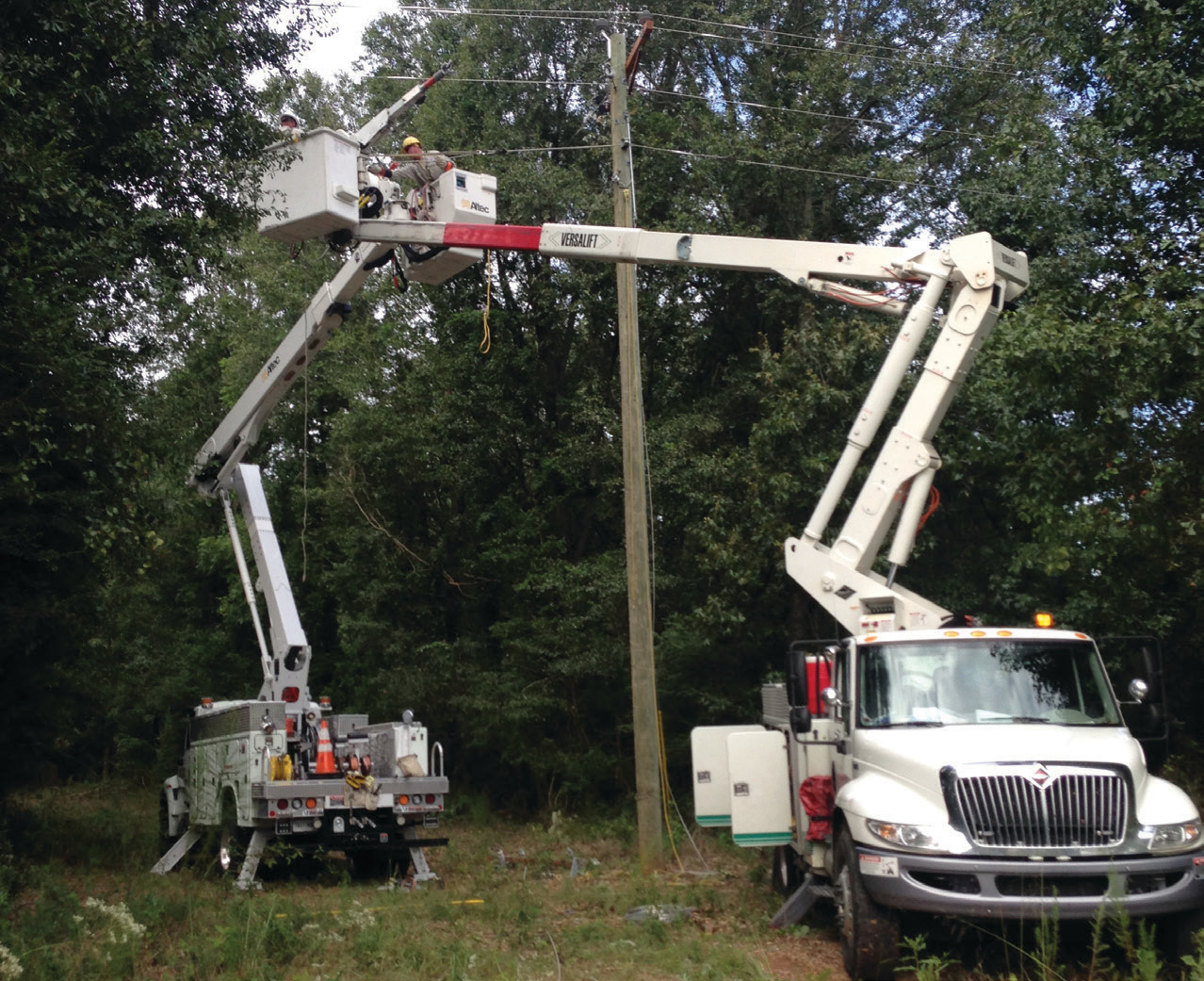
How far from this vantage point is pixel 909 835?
26.3ft

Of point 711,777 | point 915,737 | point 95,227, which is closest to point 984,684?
point 915,737

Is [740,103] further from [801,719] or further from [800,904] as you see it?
[800,904]

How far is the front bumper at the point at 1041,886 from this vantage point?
7.67m

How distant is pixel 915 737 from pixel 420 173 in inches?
297

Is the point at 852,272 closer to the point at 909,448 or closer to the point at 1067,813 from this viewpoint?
the point at 909,448

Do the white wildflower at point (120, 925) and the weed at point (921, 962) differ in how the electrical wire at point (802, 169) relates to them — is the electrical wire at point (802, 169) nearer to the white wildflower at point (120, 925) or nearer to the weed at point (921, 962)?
the weed at point (921, 962)

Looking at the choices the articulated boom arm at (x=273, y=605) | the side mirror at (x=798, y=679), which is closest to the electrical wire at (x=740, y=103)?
the articulated boom arm at (x=273, y=605)

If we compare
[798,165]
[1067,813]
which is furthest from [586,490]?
[1067,813]

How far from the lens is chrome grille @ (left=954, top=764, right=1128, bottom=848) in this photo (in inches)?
311

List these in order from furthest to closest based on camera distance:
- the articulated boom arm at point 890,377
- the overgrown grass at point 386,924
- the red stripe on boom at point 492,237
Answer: the red stripe on boom at point 492,237 → the articulated boom arm at point 890,377 → the overgrown grass at point 386,924

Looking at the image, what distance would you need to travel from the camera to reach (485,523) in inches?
938

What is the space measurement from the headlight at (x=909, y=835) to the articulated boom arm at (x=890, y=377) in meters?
2.30

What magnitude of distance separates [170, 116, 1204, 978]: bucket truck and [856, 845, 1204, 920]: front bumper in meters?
0.01

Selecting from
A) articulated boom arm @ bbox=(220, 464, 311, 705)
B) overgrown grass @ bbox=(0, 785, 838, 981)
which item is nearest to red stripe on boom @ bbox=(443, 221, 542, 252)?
articulated boom arm @ bbox=(220, 464, 311, 705)
